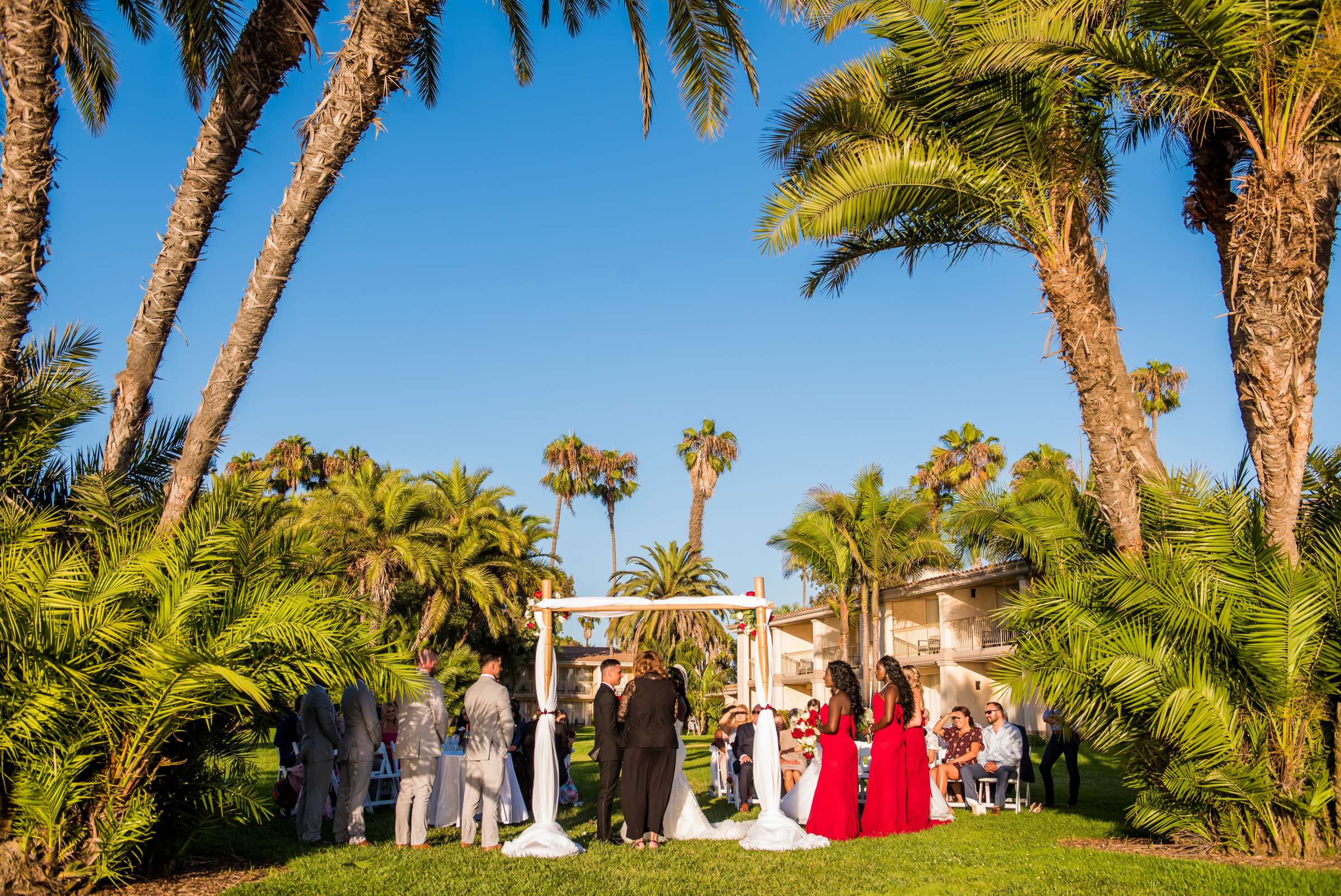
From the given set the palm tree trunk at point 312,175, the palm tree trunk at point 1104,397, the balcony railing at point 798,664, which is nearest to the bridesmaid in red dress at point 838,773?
the palm tree trunk at point 1104,397

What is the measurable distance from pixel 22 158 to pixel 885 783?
9847 mm

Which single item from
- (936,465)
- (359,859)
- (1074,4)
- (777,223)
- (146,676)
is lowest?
(359,859)

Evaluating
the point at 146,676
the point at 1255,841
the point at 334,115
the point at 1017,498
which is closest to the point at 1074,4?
the point at 334,115

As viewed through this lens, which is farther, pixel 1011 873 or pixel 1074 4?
pixel 1074 4

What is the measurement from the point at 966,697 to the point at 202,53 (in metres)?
33.1

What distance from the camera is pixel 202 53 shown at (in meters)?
10.4

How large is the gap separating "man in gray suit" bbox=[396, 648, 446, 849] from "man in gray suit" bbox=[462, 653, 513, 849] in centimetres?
36

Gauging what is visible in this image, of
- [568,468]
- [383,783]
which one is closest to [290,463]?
[568,468]

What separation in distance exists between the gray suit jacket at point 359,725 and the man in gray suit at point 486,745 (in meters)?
0.97

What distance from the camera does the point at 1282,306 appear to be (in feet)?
28.6

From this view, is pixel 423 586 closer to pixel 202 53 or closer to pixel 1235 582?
pixel 202 53

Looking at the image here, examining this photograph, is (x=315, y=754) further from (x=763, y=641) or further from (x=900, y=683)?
(x=900, y=683)

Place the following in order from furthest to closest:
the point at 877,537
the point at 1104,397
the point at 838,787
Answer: the point at 877,537 → the point at 838,787 → the point at 1104,397

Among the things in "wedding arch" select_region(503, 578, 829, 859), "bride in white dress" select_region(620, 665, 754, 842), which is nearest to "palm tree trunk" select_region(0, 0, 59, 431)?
"wedding arch" select_region(503, 578, 829, 859)
